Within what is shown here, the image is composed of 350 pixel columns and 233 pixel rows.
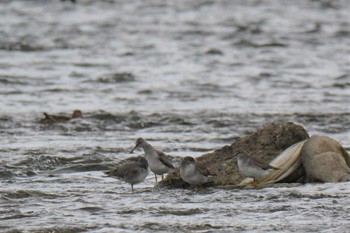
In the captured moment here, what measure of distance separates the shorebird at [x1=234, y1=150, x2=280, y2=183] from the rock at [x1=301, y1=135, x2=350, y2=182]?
19.1 inches

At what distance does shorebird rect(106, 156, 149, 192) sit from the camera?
11.8 metres

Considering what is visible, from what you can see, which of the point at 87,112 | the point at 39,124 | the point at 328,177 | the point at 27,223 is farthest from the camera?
the point at 87,112

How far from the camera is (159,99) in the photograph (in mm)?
21109

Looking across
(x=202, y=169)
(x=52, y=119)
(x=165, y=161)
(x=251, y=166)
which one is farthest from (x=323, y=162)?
(x=52, y=119)

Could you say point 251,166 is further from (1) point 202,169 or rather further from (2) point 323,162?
(2) point 323,162

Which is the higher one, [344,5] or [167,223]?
[344,5]

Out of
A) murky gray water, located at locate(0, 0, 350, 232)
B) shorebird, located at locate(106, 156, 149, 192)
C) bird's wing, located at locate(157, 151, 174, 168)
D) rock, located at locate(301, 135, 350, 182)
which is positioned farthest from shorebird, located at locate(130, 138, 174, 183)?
rock, located at locate(301, 135, 350, 182)

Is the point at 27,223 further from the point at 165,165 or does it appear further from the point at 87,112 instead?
the point at 87,112

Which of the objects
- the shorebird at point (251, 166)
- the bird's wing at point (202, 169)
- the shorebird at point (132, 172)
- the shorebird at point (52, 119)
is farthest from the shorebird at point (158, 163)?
the shorebird at point (52, 119)

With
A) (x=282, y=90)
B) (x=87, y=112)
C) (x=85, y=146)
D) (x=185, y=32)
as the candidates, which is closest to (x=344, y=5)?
(x=185, y=32)

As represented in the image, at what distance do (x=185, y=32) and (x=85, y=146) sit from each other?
20.8 m

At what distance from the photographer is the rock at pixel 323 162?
11.9 metres

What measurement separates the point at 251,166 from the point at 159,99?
9587mm

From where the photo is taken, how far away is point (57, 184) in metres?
12.4
